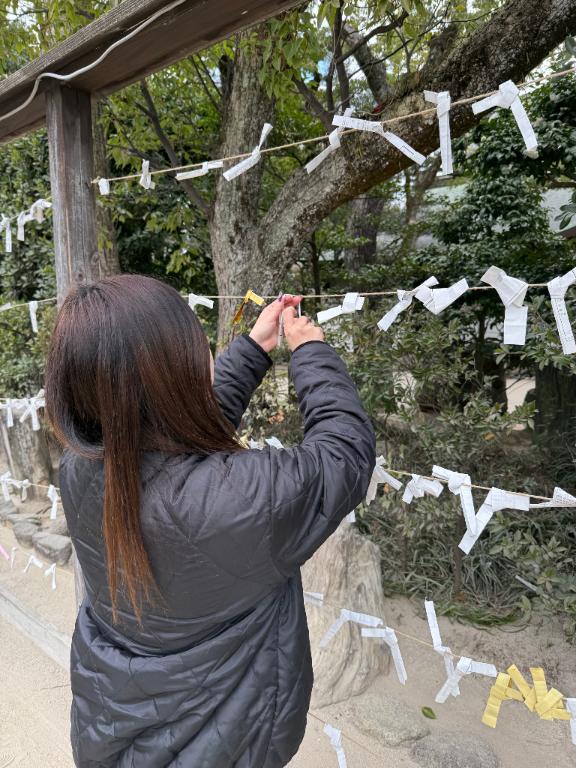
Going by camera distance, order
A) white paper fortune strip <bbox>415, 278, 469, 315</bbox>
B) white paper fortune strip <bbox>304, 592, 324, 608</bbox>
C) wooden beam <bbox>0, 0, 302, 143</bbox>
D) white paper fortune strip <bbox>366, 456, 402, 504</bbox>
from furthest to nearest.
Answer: white paper fortune strip <bbox>304, 592, 324, 608</bbox> → white paper fortune strip <bbox>366, 456, 402, 504</bbox> → wooden beam <bbox>0, 0, 302, 143</bbox> → white paper fortune strip <bbox>415, 278, 469, 315</bbox>

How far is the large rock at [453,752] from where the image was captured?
217 cm

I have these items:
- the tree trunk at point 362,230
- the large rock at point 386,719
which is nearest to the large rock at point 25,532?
the large rock at point 386,719

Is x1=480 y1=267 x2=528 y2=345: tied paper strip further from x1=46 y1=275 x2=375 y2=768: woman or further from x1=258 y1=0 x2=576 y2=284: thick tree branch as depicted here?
x1=258 y1=0 x2=576 y2=284: thick tree branch

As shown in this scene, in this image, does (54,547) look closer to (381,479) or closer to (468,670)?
(381,479)

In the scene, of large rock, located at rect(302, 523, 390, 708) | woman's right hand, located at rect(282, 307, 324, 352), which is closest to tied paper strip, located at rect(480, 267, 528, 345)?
woman's right hand, located at rect(282, 307, 324, 352)

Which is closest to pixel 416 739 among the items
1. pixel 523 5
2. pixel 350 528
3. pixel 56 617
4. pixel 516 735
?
pixel 516 735

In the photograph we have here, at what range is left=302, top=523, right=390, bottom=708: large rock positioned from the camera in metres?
2.54

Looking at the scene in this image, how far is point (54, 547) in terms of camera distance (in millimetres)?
3902

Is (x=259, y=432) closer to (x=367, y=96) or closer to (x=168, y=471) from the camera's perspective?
(x=168, y=471)

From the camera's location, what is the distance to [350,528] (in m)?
2.77

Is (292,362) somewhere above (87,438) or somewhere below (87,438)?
above

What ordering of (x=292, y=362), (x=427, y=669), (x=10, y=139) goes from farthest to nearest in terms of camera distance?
(x=427, y=669) → (x=10, y=139) → (x=292, y=362)

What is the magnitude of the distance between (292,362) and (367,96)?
6666mm

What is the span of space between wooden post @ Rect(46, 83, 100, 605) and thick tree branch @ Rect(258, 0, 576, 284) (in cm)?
122
